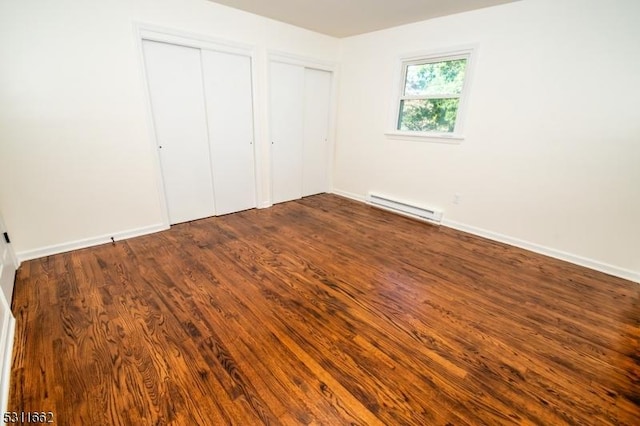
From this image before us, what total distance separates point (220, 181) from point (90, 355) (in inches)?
101

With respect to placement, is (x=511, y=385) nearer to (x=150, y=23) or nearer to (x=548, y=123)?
(x=548, y=123)

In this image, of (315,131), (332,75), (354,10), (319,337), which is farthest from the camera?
(315,131)

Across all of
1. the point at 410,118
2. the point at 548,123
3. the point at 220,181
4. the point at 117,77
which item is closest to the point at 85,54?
the point at 117,77

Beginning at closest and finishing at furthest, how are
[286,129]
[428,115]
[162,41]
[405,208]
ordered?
1. [162,41]
2. [428,115]
3. [405,208]
4. [286,129]

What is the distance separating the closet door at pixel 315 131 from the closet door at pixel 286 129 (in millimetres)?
134

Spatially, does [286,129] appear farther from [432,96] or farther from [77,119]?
[77,119]

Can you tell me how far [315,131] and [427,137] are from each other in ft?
6.28

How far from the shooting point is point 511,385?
151 centimetres

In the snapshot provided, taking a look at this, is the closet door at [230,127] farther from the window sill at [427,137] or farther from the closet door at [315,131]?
the window sill at [427,137]

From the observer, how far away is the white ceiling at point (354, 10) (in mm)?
2996

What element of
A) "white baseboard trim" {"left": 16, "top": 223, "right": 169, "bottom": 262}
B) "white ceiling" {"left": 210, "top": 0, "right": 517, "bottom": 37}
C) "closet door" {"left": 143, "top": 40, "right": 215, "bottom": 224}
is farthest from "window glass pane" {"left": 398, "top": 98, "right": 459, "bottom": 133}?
"white baseboard trim" {"left": 16, "top": 223, "right": 169, "bottom": 262}

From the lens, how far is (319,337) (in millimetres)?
1799

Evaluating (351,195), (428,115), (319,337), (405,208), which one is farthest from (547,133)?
(319,337)

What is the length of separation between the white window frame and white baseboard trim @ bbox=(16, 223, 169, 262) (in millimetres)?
3475
